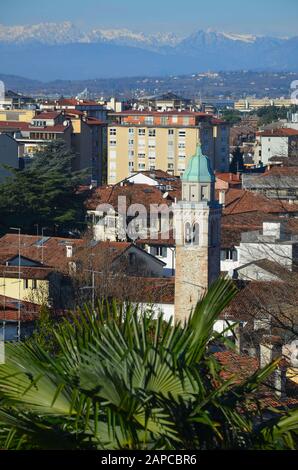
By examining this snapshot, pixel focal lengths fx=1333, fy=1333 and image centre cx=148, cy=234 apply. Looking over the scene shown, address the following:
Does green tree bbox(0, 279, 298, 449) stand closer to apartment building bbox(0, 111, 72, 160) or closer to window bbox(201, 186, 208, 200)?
window bbox(201, 186, 208, 200)

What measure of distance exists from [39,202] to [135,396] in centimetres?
2826

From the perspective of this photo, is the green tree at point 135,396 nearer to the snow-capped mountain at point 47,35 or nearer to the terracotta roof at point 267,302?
the terracotta roof at point 267,302

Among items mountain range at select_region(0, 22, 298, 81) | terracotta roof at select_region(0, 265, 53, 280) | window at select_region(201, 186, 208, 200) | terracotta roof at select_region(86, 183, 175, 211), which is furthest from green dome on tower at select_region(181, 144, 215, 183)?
mountain range at select_region(0, 22, 298, 81)

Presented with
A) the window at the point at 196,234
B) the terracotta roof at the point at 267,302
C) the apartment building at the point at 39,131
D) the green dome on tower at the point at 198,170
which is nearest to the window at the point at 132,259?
the window at the point at 196,234

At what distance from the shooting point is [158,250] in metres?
29.0

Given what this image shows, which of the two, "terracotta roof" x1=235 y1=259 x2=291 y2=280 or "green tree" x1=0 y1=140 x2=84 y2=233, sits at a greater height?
"terracotta roof" x1=235 y1=259 x2=291 y2=280

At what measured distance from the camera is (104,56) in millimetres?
159750

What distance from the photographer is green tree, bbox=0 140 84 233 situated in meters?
31.5

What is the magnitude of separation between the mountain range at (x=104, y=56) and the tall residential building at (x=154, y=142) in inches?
1883

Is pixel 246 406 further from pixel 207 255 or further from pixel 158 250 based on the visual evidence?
pixel 158 250

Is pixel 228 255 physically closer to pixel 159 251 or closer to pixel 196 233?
pixel 159 251

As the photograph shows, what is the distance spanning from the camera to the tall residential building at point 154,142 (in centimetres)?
5538

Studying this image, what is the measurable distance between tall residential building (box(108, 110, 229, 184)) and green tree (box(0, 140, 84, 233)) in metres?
20.2

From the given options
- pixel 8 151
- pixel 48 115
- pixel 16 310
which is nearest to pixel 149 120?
pixel 48 115
